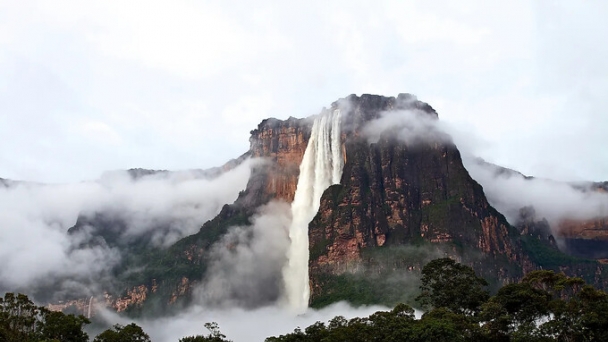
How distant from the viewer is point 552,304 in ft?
215

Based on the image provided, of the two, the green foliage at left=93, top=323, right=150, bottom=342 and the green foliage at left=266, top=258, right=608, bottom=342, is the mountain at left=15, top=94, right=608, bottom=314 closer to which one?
the green foliage at left=266, top=258, right=608, bottom=342

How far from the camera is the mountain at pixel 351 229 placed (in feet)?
506

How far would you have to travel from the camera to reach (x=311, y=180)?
19075 centimetres

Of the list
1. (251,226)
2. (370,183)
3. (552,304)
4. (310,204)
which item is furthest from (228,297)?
(552,304)

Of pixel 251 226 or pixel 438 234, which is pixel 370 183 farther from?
pixel 251 226

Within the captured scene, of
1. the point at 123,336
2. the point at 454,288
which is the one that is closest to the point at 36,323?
the point at 123,336

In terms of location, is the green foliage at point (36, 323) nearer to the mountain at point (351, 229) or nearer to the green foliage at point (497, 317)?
the green foliage at point (497, 317)

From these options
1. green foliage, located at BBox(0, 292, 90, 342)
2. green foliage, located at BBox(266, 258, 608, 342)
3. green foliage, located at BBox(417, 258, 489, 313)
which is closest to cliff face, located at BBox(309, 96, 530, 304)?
green foliage, located at BBox(417, 258, 489, 313)

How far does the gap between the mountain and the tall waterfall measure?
1.18 feet

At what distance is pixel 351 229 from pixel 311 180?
33.3 meters

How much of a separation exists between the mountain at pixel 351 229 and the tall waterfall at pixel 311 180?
14.1 inches

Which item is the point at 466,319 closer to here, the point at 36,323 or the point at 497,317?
the point at 497,317

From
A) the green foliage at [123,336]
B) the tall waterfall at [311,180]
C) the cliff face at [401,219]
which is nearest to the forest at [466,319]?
the green foliage at [123,336]

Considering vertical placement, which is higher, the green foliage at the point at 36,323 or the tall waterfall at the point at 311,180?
the tall waterfall at the point at 311,180
